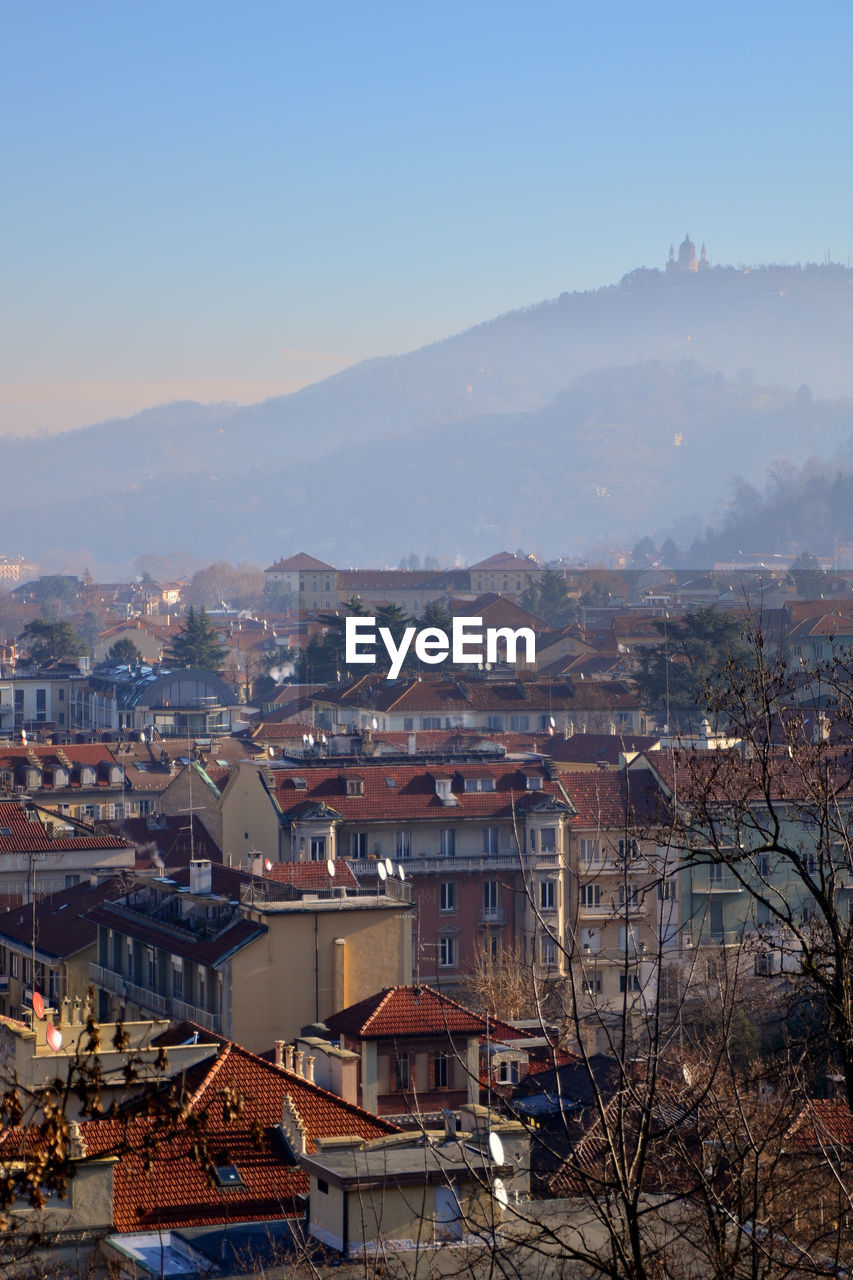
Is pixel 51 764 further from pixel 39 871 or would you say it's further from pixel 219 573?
pixel 219 573

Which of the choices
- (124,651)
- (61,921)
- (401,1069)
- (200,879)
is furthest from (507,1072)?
(124,651)

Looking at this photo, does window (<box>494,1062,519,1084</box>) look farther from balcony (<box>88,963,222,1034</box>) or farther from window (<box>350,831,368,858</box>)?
window (<box>350,831,368,858</box>)

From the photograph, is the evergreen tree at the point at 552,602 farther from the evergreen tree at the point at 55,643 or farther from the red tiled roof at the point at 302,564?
the evergreen tree at the point at 55,643

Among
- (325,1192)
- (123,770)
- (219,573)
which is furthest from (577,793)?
(219,573)

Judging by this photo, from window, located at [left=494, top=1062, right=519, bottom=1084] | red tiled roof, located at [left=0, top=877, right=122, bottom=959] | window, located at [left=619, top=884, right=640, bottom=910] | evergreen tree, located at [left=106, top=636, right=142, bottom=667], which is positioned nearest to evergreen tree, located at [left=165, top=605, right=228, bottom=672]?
evergreen tree, located at [left=106, top=636, right=142, bottom=667]

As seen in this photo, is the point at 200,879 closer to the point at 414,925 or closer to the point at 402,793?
the point at 414,925

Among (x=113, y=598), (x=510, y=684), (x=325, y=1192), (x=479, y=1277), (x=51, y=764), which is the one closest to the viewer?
(x=479, y=1277)
